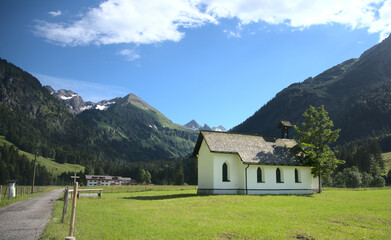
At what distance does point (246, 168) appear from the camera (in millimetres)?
37906

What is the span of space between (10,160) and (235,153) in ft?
490

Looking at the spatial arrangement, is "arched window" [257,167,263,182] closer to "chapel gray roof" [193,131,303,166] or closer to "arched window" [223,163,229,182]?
"chapel gray roof" [193,131,303,166]

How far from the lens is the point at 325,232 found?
521 inches

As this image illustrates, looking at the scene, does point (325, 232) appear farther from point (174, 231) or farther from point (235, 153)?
point (235, 153)

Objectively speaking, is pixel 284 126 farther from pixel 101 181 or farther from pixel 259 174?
pixel 101 181

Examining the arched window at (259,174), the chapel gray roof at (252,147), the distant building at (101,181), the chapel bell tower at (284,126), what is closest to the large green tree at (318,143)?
the chapel gray roof at (252,147)

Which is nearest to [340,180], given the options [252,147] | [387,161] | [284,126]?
[284,126]

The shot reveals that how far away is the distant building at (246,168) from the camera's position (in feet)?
123

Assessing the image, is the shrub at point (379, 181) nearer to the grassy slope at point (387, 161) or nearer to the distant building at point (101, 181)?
the grassy slope at point (387, 161)

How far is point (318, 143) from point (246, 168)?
13.5 m

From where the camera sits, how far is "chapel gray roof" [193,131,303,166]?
38.2m

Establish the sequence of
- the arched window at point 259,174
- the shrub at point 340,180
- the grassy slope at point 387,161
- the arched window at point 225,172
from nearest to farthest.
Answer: the arched window at point 225,172
the arched window at point 259,174
the shrub at point 340,180
the grassy slope at point 387,161

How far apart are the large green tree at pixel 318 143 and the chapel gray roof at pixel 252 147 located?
2.19 metres

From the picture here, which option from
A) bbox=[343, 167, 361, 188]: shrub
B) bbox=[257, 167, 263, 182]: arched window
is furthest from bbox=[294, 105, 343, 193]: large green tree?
bbox=[343, 167, 361, 188]: shrub
